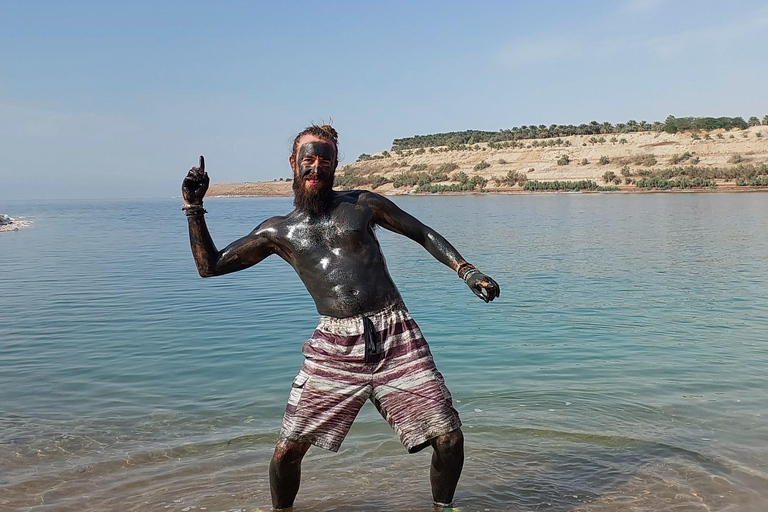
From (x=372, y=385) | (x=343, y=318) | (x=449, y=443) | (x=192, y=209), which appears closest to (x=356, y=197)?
(x=343, y=318)

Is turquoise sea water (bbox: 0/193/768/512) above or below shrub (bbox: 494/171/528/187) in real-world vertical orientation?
below

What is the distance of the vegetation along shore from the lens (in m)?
65.8

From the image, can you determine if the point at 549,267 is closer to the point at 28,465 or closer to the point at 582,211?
the point at 28,465

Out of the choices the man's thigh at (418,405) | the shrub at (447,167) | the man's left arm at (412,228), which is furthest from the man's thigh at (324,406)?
the shrub at (447,167)

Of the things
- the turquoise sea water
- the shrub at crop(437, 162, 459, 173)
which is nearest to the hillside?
the shrub at crop(437, 162, 459, 173)

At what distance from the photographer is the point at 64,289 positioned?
16438 mm

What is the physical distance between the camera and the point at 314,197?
14.4 ft

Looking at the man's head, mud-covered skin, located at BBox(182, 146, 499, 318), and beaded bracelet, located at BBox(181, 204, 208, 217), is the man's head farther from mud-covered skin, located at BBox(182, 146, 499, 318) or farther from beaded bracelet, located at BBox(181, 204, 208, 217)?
beaded bracelet, located at BBox(181, 204, 208, 217)

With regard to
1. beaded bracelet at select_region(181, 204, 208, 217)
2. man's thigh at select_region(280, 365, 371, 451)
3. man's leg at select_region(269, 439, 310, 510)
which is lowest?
man's leg at select_region(269, 439, 310, 510)

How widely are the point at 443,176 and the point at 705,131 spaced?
2691 centimetres

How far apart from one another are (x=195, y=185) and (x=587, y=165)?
76.5 m

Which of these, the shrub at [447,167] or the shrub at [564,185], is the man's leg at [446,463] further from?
the shrub at [447,167]

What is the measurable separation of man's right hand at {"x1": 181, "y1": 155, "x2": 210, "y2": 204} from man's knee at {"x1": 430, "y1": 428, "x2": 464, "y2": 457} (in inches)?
71.0

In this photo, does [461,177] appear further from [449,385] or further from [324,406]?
[324,406]
